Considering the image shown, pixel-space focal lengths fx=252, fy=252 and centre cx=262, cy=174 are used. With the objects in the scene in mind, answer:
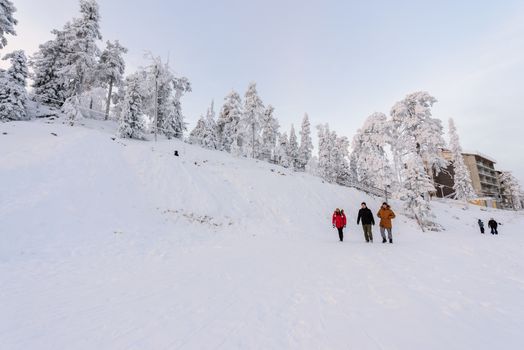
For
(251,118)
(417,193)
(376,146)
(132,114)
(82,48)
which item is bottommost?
(417,193)

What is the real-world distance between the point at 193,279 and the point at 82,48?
38.5 metres

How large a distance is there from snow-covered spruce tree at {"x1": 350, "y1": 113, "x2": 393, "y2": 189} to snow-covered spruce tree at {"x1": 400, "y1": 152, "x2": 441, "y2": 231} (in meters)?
7.60

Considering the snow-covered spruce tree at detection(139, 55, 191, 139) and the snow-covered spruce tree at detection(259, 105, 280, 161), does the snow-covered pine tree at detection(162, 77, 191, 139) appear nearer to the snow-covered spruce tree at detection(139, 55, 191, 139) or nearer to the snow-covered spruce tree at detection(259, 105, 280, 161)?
the snow-covered spruce tree at detection(139, 55, 191, 139)

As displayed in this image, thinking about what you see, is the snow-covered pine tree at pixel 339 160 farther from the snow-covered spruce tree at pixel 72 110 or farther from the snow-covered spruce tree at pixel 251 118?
the snow-covered spruce tree at pixel 72 110

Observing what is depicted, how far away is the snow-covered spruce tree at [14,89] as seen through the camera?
23.6m

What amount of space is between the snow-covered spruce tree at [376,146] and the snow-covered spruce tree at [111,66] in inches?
1397

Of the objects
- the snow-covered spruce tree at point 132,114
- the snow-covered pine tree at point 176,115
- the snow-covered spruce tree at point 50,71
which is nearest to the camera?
the snow-covered spruce tree at point 132,114

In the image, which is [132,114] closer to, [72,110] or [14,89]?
[72,110]

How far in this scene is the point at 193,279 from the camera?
602cm

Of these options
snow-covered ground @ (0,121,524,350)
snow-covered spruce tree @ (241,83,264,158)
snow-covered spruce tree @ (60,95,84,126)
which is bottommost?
snow-covered ground @ (0,121,524,350)

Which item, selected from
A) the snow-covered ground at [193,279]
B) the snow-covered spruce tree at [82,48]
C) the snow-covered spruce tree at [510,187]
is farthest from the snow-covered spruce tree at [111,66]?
the snow-covered spruce tree at [510,187]

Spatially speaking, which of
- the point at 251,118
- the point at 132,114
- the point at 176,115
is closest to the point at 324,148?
the point at 251,118

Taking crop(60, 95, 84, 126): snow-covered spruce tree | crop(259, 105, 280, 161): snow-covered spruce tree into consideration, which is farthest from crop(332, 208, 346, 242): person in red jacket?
crop(259, 105, 280, 161): snow-covered spruce tree

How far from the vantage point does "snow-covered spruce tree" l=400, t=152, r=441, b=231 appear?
69.5 ft
